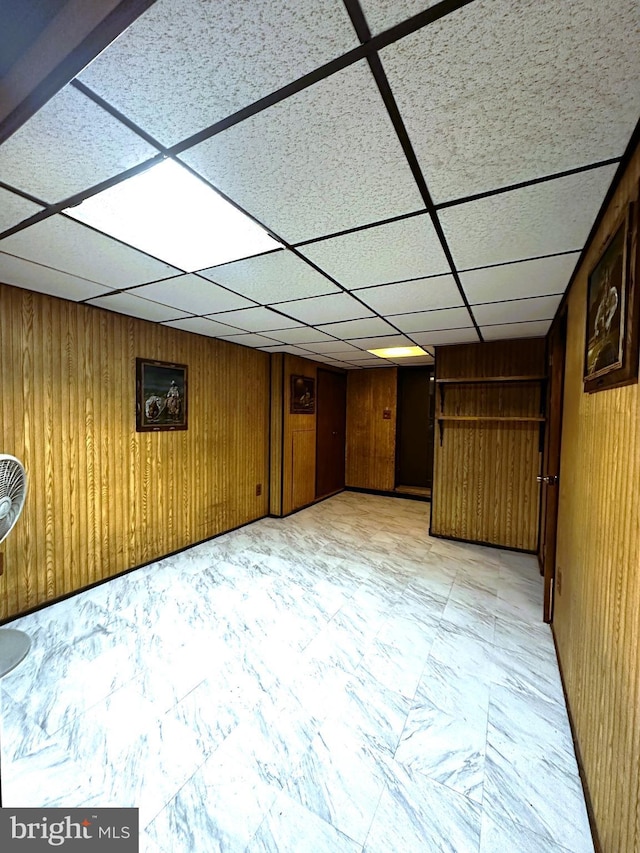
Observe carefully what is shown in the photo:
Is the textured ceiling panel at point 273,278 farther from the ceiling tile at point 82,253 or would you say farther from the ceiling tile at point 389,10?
the ceiling tile at point 389,10

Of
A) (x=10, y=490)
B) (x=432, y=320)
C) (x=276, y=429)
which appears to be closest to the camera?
(x=10, y=490)

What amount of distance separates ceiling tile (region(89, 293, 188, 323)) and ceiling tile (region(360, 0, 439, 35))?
2482 mm

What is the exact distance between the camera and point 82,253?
199cm

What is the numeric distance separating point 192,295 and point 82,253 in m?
0.79

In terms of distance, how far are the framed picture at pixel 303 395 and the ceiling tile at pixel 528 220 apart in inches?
144

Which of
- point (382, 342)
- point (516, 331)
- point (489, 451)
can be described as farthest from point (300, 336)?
point (489, 451)

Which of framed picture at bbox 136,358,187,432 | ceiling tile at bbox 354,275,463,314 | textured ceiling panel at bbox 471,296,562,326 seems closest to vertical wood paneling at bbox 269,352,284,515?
framed picture at bbox 136,358,187,432

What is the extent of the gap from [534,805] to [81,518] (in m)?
3.42

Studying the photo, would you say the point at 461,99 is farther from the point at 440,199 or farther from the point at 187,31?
the point at 187,31

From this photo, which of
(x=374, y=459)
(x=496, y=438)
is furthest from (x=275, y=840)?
(x=374, y=459)

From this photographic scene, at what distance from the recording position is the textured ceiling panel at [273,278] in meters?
2.05

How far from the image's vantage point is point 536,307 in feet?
9.35

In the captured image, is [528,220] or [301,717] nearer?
[528,220]

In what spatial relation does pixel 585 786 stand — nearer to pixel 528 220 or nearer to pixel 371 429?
pixel 528 220
